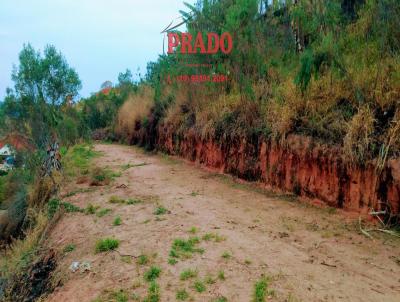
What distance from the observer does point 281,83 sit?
261 inches

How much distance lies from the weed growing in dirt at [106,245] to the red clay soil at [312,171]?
2908mm

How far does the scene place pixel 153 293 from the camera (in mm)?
2785

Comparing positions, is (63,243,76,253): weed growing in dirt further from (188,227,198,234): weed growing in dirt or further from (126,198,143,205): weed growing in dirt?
(188,227,198,234): weed growing in dirt

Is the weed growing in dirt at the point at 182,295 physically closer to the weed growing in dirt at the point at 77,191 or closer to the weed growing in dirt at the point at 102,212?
the weed growing in dirt at the point at 102,212

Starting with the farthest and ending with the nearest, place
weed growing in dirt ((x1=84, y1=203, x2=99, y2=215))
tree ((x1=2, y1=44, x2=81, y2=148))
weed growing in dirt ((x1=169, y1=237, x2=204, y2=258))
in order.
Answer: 1. tree ((x1=2, y1=44, x2=81, y2=148))
2. weed growing in dirt ((x1=84, y1=203, x2=99, y2=215))
3. weed growing in dirt ((x1=169, y1=237, x2=204, y2=258))

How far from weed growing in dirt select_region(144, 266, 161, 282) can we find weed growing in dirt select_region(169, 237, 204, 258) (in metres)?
0.29

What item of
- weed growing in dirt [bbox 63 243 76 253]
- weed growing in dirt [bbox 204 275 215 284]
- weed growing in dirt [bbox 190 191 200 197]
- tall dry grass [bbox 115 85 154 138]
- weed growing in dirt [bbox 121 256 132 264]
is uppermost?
tall dry grass [bbox 115 85 154 138]

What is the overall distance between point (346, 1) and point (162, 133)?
6590 millimetres

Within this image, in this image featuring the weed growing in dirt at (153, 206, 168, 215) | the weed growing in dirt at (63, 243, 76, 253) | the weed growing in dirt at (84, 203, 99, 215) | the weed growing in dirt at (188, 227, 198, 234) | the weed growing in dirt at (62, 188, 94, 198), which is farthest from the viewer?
the weed growing in dirt at (62, 188, 94, 198)

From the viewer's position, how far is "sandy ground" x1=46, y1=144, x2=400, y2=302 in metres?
2.83

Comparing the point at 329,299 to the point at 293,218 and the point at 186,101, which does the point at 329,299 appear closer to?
the point at 293,218

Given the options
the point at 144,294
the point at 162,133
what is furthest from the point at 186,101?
the point at 144,294

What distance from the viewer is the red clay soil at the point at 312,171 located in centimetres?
416

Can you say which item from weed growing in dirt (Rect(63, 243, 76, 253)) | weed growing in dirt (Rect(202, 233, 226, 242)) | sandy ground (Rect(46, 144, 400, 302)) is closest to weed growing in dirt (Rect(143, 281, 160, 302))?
sandy ground (Rect(46, 144, 400, 302))
